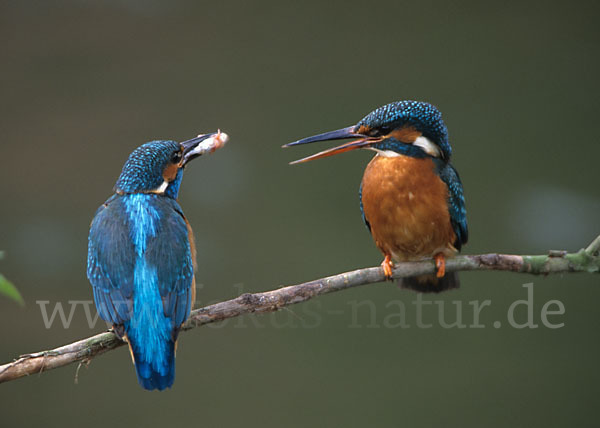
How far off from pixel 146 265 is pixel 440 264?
0.82m

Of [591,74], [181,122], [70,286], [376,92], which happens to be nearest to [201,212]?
[181,122]

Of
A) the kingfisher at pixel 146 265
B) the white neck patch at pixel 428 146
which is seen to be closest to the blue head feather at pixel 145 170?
the kingfisher at pixel 146 265

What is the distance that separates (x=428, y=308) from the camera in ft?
11.6

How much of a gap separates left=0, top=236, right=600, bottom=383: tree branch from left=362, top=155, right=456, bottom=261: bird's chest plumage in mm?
71

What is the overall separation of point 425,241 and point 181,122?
2166mm

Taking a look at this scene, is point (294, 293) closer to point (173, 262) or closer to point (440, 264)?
point (173, 262)

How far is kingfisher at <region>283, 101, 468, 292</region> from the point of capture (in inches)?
76.1

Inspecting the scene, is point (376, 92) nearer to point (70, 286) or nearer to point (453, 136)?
point (453, 136)

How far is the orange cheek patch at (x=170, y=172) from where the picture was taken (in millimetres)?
1917

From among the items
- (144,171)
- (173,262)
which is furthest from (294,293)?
(144,171)

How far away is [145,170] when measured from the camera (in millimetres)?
1872

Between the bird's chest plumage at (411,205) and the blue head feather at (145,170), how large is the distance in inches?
23.5

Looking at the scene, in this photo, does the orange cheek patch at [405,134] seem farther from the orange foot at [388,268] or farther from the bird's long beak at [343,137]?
the orange foot at [388,268]

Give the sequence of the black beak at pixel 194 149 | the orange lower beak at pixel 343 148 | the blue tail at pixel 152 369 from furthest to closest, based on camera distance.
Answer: the black beak at pixel 194 149
the orange lower beak at pixel 343 148
the blue tail at pixel 152 369
